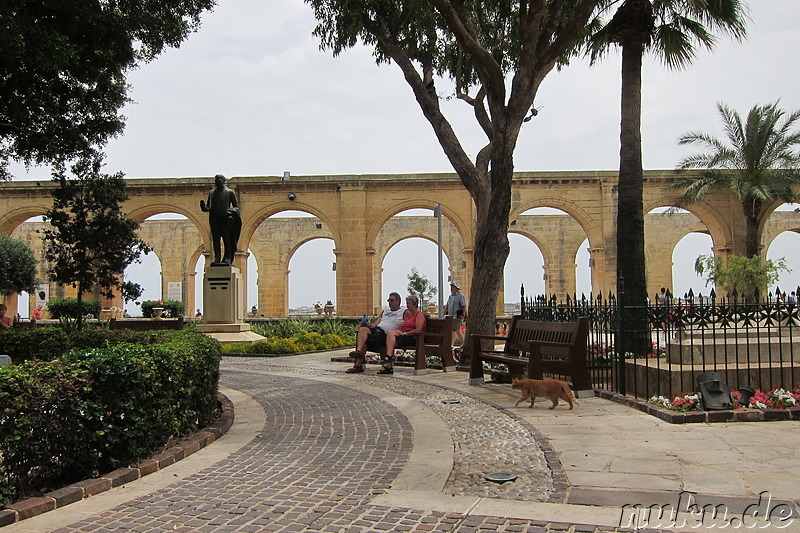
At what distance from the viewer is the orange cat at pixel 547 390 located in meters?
5.75

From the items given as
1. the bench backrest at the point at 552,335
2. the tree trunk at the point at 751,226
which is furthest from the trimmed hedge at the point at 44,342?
the tree trunk at the point at 751,226

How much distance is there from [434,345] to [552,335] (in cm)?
272

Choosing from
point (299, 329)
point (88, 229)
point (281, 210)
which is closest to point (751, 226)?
point (299, 329)

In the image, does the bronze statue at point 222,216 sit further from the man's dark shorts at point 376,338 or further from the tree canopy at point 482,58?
the man's dark shorts at point 376,338

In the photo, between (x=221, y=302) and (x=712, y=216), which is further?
(x=712, y=216)

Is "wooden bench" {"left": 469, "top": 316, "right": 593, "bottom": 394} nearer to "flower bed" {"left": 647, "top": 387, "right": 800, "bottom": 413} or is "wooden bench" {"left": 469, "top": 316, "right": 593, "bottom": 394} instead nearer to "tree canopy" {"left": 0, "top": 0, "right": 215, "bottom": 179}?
"flower bed" {"left": 647, "top": 387, "right": 800, "bottom": 413}

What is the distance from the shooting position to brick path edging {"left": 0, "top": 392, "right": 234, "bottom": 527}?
302 centimetres

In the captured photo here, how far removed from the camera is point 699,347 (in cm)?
667

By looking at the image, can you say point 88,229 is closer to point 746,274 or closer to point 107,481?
point 107,481

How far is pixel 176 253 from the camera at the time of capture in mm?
29672

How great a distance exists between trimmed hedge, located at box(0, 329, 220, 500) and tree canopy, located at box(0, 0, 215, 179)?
5.33m

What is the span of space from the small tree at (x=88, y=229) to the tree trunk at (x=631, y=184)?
11249mm

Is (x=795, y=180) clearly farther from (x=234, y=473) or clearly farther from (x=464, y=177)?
(x=234, y=473)

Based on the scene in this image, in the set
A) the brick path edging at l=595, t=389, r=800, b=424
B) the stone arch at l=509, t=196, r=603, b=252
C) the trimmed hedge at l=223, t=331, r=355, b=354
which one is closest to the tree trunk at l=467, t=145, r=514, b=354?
the brick path edging at l=595, t=389, r=800, b=424
